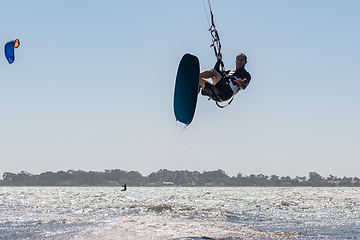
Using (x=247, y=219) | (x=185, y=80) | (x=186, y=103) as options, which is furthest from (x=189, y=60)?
(x=247, y=219)

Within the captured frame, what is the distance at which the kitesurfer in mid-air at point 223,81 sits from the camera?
7.98 metres

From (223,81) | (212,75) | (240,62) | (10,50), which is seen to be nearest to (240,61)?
(240,62)

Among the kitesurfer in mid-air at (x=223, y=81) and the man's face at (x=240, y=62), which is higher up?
the man's face at (x=240, y=62)

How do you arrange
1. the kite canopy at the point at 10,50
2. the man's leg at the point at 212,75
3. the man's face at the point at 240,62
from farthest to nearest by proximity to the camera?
the kite canopy at the point at 10,50
the man's face at the point at 240,62
the man's leg at the point at 212,75

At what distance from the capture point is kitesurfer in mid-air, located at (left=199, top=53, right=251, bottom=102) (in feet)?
26.2

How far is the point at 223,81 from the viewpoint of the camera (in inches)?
315

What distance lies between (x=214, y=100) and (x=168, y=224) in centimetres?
394

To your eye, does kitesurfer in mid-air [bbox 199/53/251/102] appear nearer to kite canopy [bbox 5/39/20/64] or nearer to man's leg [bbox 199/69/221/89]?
man's leg [bbox 199/69/221/89]

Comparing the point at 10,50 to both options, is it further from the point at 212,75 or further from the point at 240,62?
the point at 240,62

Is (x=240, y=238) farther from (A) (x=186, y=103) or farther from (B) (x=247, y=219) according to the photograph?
(B) (x=247, y=219)

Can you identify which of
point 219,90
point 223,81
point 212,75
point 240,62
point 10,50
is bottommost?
point 219,90

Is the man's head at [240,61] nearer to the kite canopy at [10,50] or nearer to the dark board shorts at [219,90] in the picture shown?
the dark board shorts at [219,90]

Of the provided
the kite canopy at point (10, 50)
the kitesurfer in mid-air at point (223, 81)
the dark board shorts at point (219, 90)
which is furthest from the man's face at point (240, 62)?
the kite canopy at point (10, 50)

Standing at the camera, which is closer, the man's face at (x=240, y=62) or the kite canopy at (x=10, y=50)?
the man's face at (x=240, y=62)
